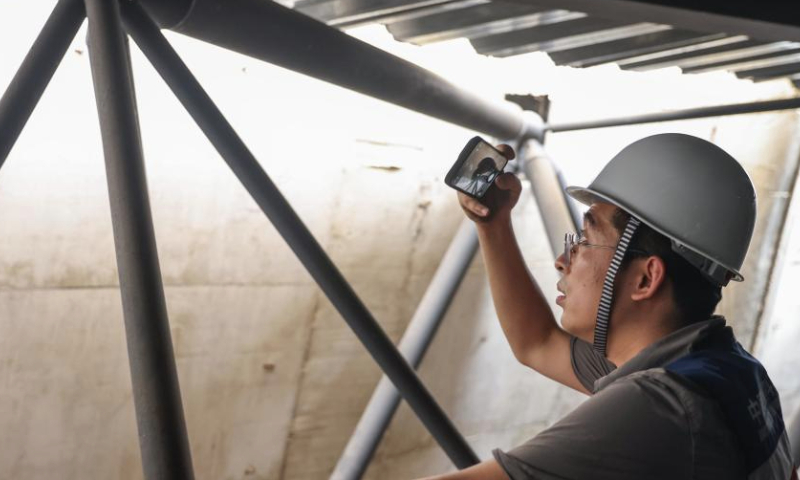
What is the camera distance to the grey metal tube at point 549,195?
4.94m

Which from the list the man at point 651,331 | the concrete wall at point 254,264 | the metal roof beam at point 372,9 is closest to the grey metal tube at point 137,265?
the man at point 651,331

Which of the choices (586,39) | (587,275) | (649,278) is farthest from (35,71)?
(586,39)

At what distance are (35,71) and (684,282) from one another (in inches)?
72.3

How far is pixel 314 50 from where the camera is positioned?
10.8 ft

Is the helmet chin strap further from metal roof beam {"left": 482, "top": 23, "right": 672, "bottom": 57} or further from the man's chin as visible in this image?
metal roof beam {"left": 482, "top": 23, "right": 672, "bottom": 57}

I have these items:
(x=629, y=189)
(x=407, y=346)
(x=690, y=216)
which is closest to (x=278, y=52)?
(x=629, y=189)

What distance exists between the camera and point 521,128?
5.38m

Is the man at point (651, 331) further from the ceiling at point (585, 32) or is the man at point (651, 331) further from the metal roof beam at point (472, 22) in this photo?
the metal roof beam at point (472, 22)

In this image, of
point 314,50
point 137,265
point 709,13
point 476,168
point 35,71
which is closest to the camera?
point 137,265

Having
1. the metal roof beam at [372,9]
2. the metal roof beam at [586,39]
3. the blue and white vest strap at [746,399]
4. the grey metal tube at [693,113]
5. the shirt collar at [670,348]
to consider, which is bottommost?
the blue and white vest strap at [746,399]

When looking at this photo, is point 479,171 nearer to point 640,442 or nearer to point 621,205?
point 621,205

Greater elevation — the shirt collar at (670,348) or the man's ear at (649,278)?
the man's ear at (649,278)

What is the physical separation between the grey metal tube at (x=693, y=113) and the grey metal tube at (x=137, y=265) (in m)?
3.26

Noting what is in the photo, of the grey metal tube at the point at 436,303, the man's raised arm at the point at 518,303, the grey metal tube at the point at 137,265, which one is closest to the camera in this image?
the grey metal tube at the point at 137,265
